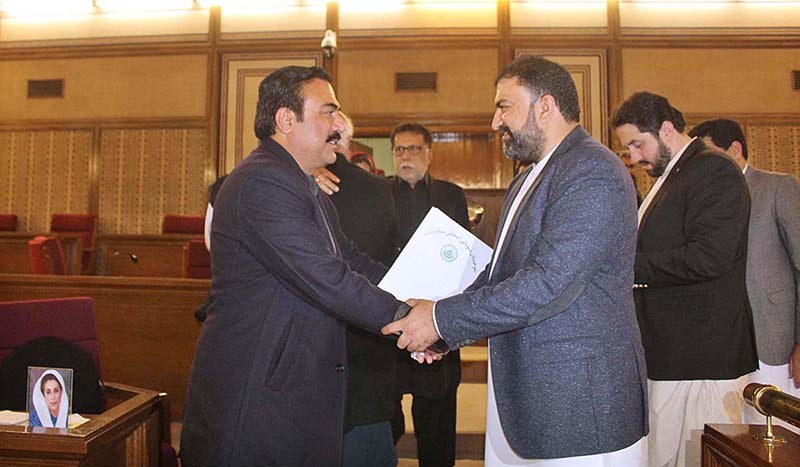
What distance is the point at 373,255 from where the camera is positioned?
214 centimetres

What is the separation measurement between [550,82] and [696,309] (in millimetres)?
1002

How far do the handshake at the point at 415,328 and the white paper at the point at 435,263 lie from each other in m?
0.21

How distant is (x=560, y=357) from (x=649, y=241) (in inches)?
38.4

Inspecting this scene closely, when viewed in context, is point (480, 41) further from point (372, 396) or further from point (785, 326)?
point (372, 396)

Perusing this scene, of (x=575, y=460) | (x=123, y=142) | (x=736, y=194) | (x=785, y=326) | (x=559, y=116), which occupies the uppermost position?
(x=123, y=142)

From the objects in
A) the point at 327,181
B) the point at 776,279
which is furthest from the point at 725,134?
the point at 327,181

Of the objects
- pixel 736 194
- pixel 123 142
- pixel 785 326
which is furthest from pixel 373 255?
pixel 123 142

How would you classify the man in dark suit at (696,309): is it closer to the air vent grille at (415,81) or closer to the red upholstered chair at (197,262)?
the red upholstered chair at (197,262)

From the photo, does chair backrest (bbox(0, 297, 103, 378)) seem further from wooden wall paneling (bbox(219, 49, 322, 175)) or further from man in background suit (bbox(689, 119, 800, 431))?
wooden wall paneling (bbox(219, 49, 322, 175))

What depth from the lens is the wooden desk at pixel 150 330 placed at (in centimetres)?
356

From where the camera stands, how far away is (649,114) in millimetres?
2143

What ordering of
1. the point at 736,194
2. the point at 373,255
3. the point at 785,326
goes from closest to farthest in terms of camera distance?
1. the point at 736,194
2. the point at 373,255
3. the point at 785,326

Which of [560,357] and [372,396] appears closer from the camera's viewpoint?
[560,357]

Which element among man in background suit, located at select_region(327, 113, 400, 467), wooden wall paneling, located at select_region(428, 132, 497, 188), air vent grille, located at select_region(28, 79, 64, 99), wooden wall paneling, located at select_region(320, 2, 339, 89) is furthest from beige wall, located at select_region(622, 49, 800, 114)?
air vent grille, located at select_region(28, 79, 64, 99)
